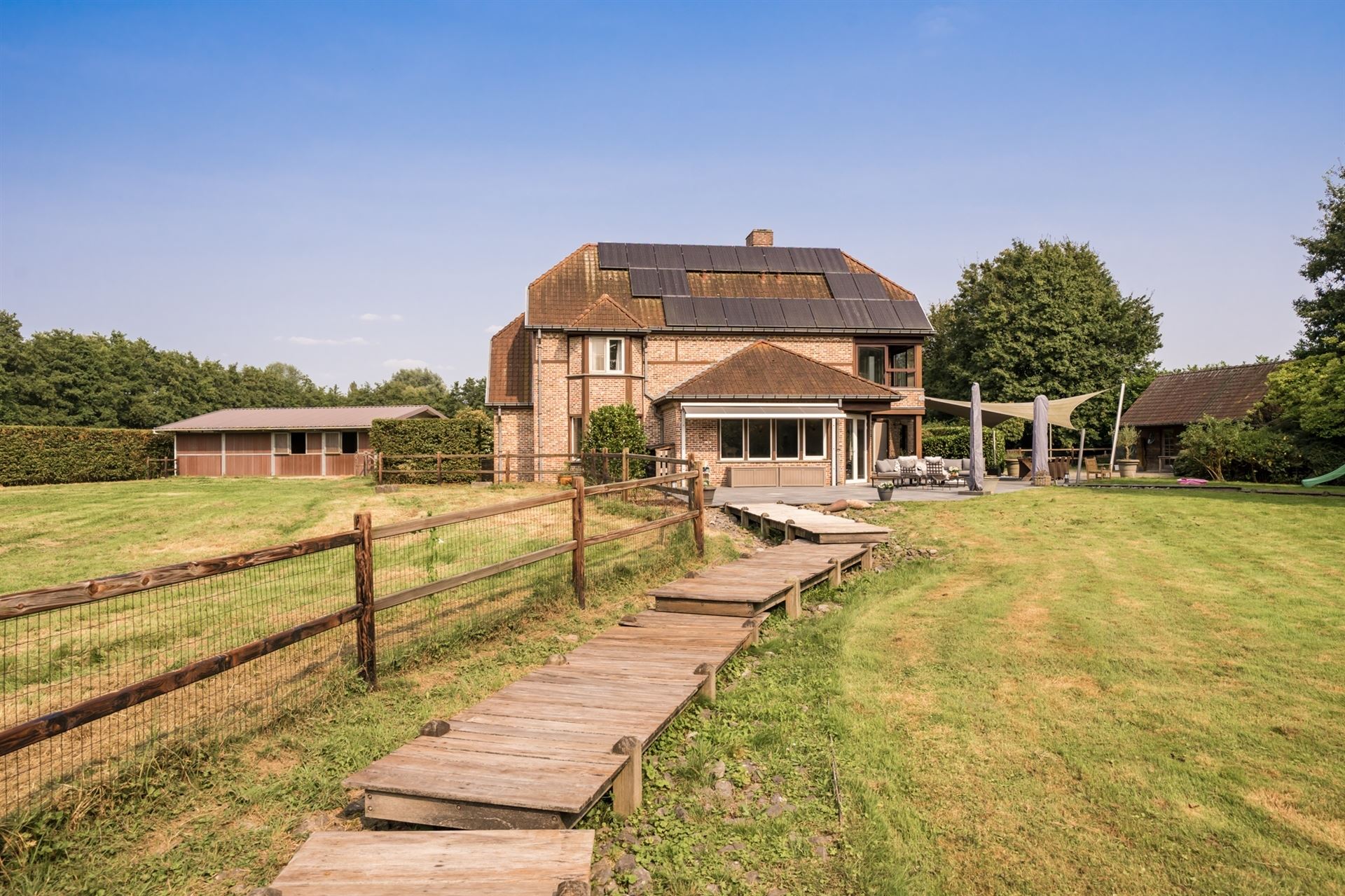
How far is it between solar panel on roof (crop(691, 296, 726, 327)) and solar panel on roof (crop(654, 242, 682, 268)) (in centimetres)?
224

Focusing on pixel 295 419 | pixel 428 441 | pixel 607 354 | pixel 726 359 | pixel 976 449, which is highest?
pixel 607 354

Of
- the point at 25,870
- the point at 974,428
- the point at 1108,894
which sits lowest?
the point at 1108,894

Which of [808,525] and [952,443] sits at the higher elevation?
[952,443]

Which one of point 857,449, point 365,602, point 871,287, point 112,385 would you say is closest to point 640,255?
point 871,287

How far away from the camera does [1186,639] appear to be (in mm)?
6965

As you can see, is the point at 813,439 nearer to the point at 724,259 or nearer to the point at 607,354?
the point at 607,354

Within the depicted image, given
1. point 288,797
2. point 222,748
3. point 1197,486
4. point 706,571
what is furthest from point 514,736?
point 1197,486

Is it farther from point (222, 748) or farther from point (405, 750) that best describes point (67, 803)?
point (405, 750)

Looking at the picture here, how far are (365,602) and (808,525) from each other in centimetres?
824

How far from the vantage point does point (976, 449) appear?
19.8 meters

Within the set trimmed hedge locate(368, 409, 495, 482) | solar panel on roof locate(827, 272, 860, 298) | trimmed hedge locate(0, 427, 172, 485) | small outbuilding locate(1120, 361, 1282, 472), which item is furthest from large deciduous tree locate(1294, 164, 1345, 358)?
trimmed hedge locate(0, 427, 172, 485)

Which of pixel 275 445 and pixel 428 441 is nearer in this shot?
pixel 428 441

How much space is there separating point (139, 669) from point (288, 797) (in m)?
2.98

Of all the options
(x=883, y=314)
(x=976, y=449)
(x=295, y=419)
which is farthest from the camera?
(x=295, y=419)
